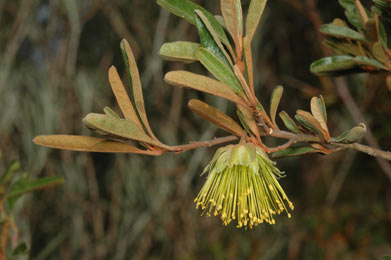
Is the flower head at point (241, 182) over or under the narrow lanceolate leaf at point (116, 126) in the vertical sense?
under

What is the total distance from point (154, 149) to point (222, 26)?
15cm

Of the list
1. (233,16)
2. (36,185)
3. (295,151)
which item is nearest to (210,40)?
(233,16)

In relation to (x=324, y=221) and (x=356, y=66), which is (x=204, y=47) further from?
(x=324, y=221)

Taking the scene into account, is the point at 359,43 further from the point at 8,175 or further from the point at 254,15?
the point at 8,175

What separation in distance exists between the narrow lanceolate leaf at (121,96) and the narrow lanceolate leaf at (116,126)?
3cm

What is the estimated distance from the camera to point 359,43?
563 millimetres

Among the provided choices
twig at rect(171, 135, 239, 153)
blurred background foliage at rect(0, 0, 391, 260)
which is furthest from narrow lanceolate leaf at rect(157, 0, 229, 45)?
blurred background foliage at rect(0, 0, 391, 260)

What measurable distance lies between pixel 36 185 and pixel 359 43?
1.56 feet

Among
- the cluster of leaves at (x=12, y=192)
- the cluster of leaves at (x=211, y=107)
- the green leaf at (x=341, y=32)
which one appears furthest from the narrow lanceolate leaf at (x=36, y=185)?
the green leaf at (x=341, y=32)

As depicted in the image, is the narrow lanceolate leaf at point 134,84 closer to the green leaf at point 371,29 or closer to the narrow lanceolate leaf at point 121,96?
the narrow lanceolate leaf at point 121,96

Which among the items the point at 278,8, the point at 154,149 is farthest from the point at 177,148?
the point at 278,8

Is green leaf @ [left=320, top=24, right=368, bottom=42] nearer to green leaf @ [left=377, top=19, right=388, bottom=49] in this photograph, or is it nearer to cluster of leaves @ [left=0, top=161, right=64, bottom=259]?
green leaf @ [left=377, top=19, right=388, bottom=49]

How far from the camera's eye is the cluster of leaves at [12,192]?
0.59 meters

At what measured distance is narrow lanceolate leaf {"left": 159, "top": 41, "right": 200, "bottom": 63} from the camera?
1.39 ft
